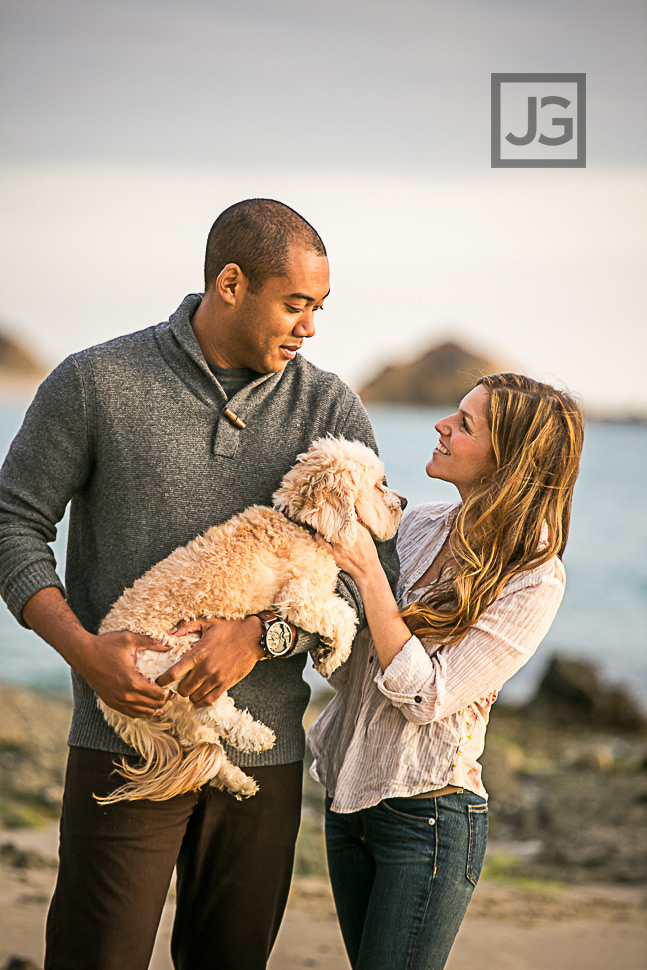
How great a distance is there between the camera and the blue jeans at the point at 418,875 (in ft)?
7.39

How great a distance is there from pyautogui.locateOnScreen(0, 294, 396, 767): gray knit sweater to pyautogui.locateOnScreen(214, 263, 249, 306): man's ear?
152mm

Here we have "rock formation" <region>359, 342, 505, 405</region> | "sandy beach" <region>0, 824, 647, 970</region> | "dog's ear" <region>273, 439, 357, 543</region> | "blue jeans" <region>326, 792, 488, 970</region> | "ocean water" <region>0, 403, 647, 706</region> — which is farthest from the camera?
"rock formation" <region>359, 342, 505, 405</region>

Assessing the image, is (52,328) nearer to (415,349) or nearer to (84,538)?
(415,349)

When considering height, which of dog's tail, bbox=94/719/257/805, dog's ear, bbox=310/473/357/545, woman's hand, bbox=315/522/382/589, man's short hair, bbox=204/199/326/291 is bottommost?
dog's tail, bbox=94/719/257/805

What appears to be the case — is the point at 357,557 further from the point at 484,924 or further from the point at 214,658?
the point at 484,924

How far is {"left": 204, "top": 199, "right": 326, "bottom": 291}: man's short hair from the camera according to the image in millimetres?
2314

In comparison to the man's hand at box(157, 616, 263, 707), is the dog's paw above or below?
below

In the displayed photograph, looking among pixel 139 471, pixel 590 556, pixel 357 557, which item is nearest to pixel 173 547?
pixel 139 471

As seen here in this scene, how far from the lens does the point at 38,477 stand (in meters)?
2.26

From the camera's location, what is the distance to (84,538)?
95.3 inches

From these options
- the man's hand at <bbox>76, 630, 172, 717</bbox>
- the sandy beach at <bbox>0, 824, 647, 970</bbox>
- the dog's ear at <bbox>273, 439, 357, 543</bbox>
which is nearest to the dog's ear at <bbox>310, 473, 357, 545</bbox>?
the dog's ear at <bbox>273, 439, 357, 543</bbox>

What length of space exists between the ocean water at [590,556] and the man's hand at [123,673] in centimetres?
943

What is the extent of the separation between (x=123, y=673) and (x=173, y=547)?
0.36 m

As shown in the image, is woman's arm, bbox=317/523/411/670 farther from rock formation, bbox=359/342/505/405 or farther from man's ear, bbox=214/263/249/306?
rock formation, bbox=359/342/505/405
